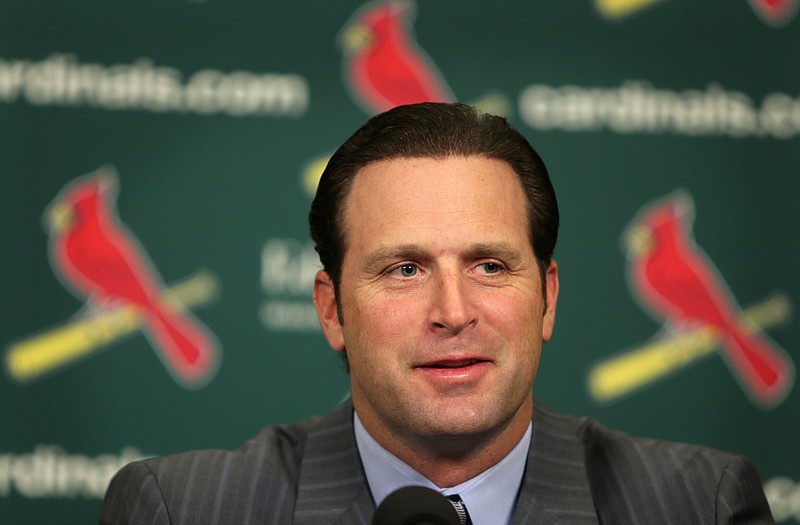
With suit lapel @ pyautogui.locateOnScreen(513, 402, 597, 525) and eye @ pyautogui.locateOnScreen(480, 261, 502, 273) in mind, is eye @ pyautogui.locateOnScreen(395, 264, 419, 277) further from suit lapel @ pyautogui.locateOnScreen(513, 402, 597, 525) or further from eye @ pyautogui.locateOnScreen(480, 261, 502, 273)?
suit lapel @ pyautogui.locateOnScreen(513, 402, 597, 525)

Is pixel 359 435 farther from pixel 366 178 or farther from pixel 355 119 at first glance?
pixel 355 119

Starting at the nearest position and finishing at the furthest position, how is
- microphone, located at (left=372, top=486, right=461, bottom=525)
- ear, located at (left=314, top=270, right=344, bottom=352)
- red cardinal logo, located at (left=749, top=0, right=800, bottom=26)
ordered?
microphone, located at (left=372, top=486, right=461, bottom=525)
ear, located at (left=314, top=270, right=344, bottom=352)
red cardinal logo, located at (left=749, top=0, right=800, bottom=26)

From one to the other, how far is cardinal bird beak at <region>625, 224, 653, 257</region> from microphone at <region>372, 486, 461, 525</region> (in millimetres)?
1953

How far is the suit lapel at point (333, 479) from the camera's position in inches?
79.7

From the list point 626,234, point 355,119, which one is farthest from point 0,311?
point 626,234


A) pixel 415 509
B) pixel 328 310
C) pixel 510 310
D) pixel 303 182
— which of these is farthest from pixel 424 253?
pixel 303 182

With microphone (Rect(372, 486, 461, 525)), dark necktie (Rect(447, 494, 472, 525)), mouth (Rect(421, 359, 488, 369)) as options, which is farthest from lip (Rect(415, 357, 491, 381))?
microphone (Rect(372, 486, 461, 525))

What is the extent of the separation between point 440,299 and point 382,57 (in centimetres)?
143

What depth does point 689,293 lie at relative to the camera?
3225mm

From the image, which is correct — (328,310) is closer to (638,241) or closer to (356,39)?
(356,39)

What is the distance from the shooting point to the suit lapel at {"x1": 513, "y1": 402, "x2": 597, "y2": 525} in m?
2.02

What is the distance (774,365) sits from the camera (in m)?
3.19

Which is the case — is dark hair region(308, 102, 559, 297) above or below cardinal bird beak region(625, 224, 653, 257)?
above

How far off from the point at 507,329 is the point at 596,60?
155 cm
